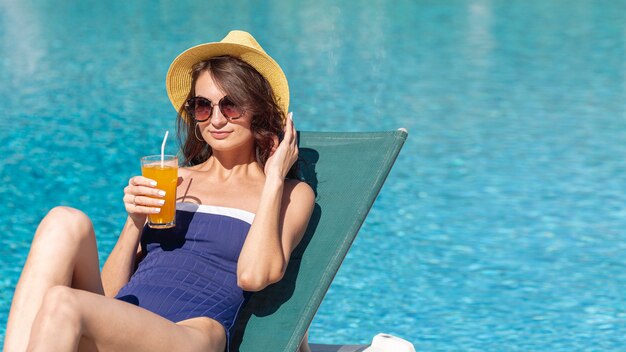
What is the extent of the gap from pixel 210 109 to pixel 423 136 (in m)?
6.22

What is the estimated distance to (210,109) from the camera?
12.0 feet

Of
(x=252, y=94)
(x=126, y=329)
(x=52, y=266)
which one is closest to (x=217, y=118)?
(x=252, y=94)

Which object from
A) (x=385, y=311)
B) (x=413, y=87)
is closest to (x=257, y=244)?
(x=385, y=311)

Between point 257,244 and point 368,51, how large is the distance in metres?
10.8

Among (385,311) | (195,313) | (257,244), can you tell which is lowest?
(385,311)

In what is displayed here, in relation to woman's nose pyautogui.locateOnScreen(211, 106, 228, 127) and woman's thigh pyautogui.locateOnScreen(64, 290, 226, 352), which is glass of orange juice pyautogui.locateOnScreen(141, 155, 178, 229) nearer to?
woman's nose pyautogui.locateOnScreen(211, 106, 228, 127)

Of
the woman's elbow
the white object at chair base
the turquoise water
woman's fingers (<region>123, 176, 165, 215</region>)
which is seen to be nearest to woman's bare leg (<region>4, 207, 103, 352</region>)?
woman's fingers (<region>123, 176, 165, 215</region>)

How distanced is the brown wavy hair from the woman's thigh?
2.99 ft

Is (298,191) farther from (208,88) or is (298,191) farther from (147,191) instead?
(147,191)

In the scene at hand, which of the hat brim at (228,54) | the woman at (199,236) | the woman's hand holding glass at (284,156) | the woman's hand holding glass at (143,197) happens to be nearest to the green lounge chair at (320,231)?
the woman at (199,236)

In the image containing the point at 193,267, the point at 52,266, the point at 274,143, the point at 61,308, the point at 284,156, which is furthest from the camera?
the point at 274,143

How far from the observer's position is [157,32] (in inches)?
591

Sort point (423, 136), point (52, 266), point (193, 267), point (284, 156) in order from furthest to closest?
point (423, 136) < point (284, 156) < point (193, 267) < point (52, 266)

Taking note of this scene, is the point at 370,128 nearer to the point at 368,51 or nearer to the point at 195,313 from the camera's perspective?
the point at 368,51
